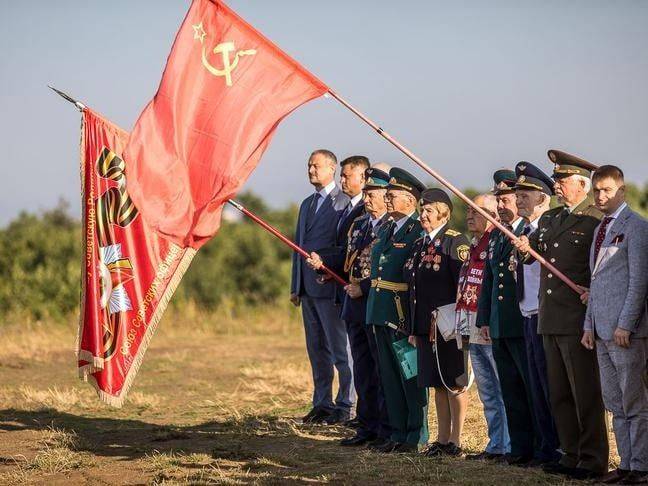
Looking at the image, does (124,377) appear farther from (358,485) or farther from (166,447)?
(358,485)

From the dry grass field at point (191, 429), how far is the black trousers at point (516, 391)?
0.30 metres

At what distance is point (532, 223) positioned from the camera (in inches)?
334

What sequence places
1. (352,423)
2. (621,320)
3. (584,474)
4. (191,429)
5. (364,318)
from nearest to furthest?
(621,320), (584,474), (364,318), (352,423), (191,429)

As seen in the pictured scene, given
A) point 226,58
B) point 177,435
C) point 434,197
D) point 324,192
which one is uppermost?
point 226,58

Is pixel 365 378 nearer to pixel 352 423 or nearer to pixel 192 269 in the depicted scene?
pixel 352 423

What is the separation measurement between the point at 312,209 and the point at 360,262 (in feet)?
5.45

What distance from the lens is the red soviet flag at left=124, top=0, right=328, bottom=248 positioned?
28.5 ft

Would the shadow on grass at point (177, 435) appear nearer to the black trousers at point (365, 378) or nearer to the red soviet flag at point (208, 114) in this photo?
the black trousers at point (365, 378)

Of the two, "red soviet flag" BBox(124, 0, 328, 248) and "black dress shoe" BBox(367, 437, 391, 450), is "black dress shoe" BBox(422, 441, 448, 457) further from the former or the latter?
"red soviet flag" BBox(124, 0, 328, 248)

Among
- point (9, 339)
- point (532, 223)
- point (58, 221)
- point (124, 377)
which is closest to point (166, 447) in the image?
point (124, 377)

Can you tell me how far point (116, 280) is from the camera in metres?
10.4

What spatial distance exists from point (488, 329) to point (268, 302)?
812 inches

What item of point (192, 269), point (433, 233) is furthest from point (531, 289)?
point (192, 269)

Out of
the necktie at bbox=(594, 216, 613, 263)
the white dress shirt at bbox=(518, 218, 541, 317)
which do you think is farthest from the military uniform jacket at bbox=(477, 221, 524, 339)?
the necktie at bbox=(594, 216, 613, 263)
